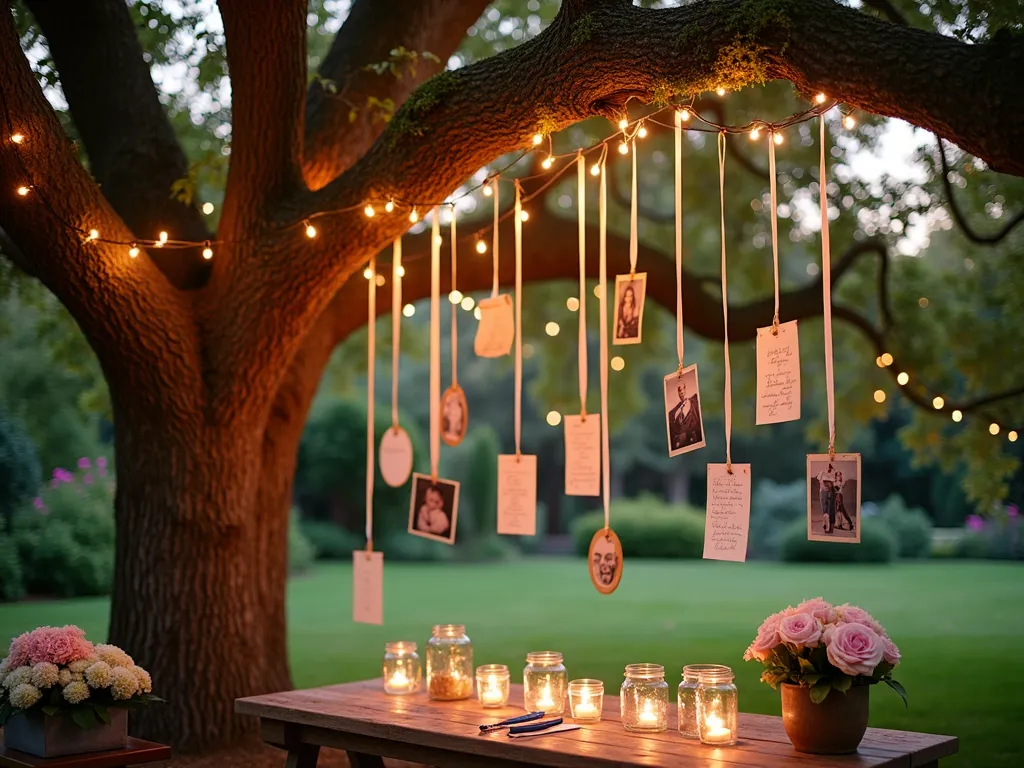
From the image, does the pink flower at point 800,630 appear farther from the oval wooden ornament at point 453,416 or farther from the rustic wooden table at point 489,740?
the oval wooden ornament at point 453,416

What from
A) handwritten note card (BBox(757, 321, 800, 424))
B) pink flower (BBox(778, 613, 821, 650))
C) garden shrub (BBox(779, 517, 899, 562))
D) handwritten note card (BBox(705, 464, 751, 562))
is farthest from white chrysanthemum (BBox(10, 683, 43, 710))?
garden shrub (BBox(779, 517, 899, 562))

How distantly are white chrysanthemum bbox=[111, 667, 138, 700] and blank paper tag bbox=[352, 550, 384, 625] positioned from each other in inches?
42.5

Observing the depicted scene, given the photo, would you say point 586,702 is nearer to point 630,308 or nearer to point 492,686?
point 492,686

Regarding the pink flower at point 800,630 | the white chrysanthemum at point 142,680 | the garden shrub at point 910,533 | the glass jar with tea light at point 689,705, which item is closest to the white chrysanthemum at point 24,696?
the white chrysanthemum at point 142,680

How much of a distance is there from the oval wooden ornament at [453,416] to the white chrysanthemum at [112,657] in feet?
5.02

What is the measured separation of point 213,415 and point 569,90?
2.37 metres

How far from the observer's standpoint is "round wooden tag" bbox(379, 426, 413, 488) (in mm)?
5016

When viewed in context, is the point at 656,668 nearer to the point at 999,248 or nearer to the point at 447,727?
the point at 447,727

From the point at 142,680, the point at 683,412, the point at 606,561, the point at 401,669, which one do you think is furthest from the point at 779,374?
the point at 142,680

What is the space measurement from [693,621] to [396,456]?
6524 mm

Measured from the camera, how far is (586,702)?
3.65 meters

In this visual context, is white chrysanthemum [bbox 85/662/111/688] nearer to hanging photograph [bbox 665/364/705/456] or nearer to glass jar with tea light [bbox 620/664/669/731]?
glass jar with tea light [bbox 620/664/669/731]

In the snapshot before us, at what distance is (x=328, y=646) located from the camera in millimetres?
9398

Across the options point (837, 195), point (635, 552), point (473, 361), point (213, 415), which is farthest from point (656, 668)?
point (473, 361)
